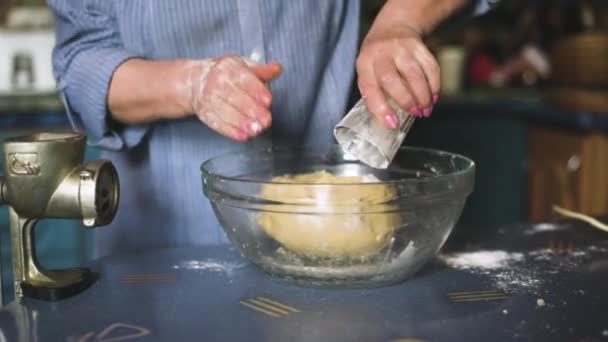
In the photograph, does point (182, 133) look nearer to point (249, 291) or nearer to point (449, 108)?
point (249, 291)

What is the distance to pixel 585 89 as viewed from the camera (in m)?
2.54

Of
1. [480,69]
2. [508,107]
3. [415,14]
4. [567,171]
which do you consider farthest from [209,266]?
[480,69]

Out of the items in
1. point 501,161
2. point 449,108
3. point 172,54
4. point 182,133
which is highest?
point 172,54

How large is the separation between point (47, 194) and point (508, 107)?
2.16 m

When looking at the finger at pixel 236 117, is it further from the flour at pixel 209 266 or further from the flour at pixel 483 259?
the flour at pixel 483 259

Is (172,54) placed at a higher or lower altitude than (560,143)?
higher

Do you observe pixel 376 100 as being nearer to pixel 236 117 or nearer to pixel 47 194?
pixel 236 117

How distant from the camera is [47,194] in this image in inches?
29.8

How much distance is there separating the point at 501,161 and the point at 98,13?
198 cm

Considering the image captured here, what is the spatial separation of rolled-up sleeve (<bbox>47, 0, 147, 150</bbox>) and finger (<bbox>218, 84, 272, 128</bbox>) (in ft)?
0.79

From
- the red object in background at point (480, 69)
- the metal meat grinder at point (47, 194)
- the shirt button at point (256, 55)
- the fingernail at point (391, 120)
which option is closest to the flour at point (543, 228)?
the fingernail at point (391, 120)

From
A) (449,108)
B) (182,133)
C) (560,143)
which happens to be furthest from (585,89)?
(182,133)

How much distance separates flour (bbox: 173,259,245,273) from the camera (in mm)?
852

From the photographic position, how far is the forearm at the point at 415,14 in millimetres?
936
